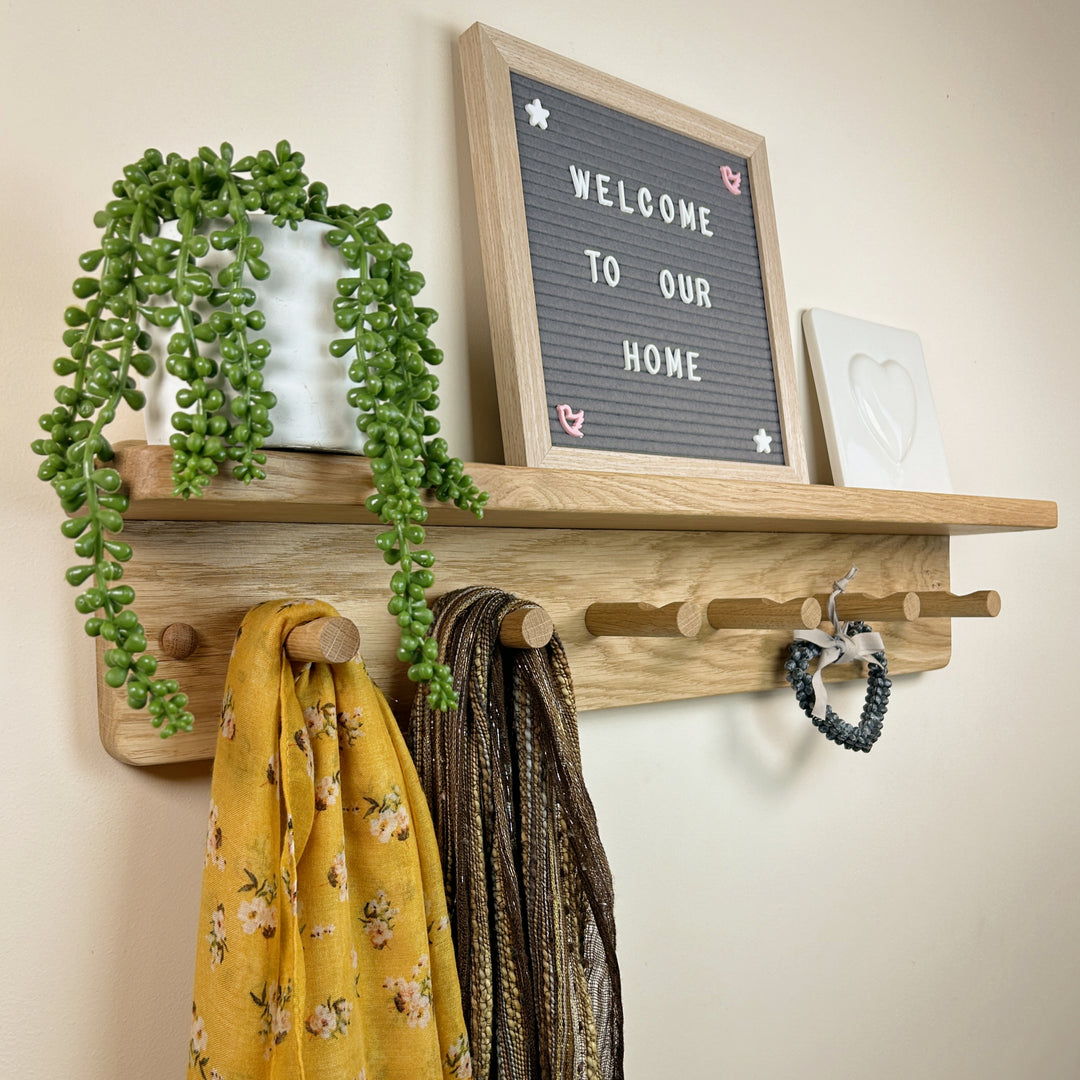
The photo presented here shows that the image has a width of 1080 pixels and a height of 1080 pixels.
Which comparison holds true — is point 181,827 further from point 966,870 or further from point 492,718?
point 966,870

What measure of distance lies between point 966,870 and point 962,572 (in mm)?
378

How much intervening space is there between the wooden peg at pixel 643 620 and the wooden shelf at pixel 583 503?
71 millimetres

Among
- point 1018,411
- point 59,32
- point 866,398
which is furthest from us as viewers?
point 1018,411

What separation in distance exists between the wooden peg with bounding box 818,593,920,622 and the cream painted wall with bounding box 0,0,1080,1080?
0.13m

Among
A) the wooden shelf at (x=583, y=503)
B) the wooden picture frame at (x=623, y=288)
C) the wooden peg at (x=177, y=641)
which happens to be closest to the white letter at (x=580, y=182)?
the wooden picture frame at (x=623, y=288)

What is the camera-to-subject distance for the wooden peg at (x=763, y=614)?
2.67 ft

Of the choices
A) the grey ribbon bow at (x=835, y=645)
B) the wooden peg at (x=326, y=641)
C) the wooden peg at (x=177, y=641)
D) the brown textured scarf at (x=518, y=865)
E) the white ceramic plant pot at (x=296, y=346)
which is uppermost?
the white ceramic plant pot at (x=296, y=346)

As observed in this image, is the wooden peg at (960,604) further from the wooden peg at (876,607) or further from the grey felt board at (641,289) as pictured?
the grey felt board at (641,289)

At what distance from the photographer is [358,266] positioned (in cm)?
55

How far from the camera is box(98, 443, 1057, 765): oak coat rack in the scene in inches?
24.1

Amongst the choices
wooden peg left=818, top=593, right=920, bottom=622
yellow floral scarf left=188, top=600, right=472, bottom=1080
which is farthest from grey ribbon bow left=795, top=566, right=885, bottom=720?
yellow floral scarf left=188, top=600, right=472, bottom=1080

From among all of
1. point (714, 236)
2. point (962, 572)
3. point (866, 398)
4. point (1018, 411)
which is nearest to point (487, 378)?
point (714, 236)

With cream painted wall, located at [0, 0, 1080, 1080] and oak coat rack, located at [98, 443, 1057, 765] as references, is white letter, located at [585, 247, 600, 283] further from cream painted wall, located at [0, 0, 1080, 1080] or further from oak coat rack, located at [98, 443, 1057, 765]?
oak coat rack, located at [98, 443, 1057, 765]

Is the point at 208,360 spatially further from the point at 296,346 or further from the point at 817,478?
the point at 817,478
